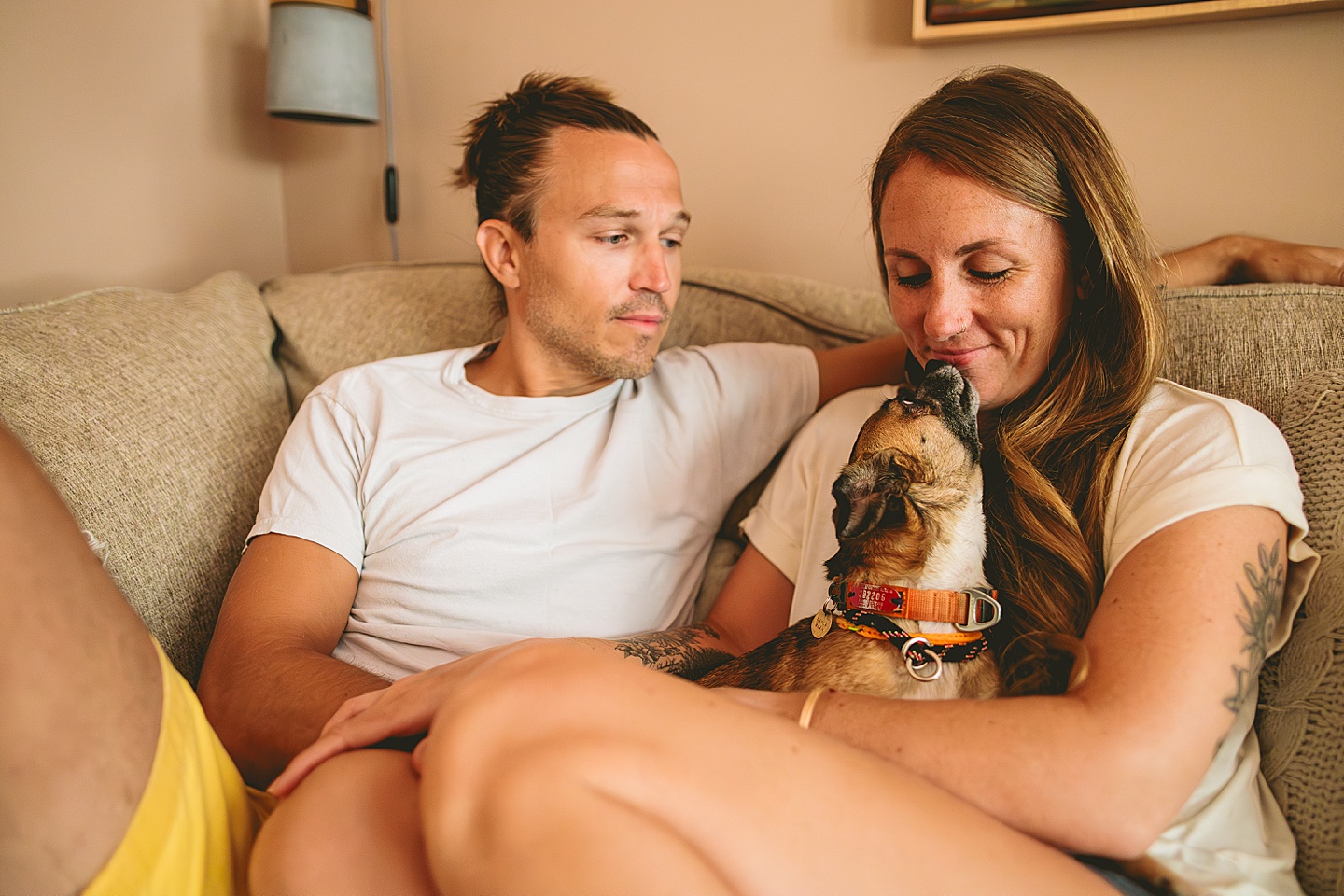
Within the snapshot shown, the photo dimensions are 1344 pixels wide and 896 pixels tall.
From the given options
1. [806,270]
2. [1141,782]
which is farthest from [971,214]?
[806,270]

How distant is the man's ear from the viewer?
6.28ft

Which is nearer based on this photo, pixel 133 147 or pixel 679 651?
pixel 679 651

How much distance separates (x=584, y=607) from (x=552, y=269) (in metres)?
0.74

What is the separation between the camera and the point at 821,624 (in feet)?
4.13

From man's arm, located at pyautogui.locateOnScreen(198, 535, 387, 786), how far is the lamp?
5.16 feet

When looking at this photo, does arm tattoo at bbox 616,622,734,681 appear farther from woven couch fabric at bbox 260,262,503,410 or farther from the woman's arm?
woven couch fabric at bbox 260,262,503,410

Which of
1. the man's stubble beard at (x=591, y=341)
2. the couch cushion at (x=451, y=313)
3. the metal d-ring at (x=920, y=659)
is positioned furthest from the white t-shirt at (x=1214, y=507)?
the man's stubble beard at (x=591, y=341)

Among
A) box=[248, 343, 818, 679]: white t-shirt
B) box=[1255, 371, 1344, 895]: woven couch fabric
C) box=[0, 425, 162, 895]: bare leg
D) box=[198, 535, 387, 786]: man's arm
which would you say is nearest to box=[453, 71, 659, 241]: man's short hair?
box=[248, 343, 818, 679]: white t-shirt

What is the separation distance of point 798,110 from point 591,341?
3.52 ft

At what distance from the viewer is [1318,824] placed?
1.02m

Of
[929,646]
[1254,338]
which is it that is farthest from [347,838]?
[1254,338]

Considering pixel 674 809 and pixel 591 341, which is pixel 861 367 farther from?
pixel 674 809

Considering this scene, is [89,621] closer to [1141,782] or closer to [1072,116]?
[1141,782]

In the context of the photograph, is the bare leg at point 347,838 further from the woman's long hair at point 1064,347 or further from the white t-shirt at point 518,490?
the woman's long hair at point 1064,347
